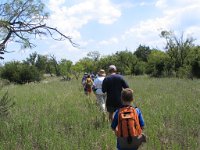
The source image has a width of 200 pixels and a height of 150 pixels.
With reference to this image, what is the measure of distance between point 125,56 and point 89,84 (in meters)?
77.1

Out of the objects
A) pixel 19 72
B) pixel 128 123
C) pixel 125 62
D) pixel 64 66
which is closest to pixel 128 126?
pixel 128 123

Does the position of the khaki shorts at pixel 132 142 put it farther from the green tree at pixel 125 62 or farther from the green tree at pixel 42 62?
the green tree at pixel 42 62

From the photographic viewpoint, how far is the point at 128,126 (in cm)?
685

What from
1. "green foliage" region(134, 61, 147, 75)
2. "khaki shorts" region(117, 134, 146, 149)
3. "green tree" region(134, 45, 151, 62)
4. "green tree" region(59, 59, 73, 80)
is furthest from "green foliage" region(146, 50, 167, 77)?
"khaki shorts" region(117, 134, 146, 149)

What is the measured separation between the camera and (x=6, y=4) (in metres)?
8.86

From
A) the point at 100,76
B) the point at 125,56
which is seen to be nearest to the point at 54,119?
the point at 100,76

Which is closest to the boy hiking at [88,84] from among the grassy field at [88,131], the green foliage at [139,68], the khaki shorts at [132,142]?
the grassy field at [88,131]

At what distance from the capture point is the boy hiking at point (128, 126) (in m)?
6.85

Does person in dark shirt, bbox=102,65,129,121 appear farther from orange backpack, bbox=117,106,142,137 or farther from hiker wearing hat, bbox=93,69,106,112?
orange backpack, bbox=117,106,142,137

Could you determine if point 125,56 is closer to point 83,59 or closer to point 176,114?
point 83,59

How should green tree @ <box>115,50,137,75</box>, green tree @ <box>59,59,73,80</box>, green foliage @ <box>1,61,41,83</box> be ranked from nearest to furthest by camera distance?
green foliage @ <box>1,61,41,83</box>
green tree @ <box>115,50,137,75</box>
green tree @ <box>59,59,73,80</box>

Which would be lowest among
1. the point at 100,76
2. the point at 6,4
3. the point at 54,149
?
the point at 54,149

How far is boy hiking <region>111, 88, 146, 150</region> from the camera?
6.85m

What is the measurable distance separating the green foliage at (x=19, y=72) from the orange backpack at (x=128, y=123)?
61.2 m
